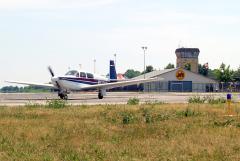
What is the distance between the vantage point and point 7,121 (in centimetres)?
1859

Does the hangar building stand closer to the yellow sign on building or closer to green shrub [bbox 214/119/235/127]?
the yellow sign on building

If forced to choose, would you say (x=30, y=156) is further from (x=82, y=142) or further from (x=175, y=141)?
(x=175, y=141)

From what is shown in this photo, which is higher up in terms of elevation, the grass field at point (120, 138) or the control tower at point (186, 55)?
the control tower at point (186, 55)

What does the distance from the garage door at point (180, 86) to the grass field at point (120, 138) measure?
8859 cm

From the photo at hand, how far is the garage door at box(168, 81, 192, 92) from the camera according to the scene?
357 feet

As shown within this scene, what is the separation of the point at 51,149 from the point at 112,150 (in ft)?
5.41

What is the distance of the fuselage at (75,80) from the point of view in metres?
43.5

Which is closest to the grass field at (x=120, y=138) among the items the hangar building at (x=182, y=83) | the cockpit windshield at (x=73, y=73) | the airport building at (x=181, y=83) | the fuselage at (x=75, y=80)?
the fuselage at (x=75, y=80)

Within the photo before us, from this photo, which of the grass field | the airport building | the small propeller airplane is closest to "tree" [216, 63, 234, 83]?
the airport building

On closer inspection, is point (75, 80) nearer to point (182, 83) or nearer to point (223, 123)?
point (223, 123)

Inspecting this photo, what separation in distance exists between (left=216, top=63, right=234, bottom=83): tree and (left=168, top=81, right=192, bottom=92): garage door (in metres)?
13.5

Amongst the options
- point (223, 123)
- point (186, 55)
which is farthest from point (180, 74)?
point (223, 123)

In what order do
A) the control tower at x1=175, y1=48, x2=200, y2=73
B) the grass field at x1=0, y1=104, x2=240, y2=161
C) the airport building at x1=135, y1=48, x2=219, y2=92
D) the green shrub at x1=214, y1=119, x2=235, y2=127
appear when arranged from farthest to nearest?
the control tower at x1=175, y1=48, x2=200, y2=73
the airport building at x1=135, y1=48, x2=219, y2=92
the green shrub at x1=214, y1=119, x2=235, y2=127
the grass field at x1=0, y1=104, x2=240, y2=161

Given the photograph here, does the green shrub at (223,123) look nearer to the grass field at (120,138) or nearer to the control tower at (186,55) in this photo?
the grass field at (120,138)
